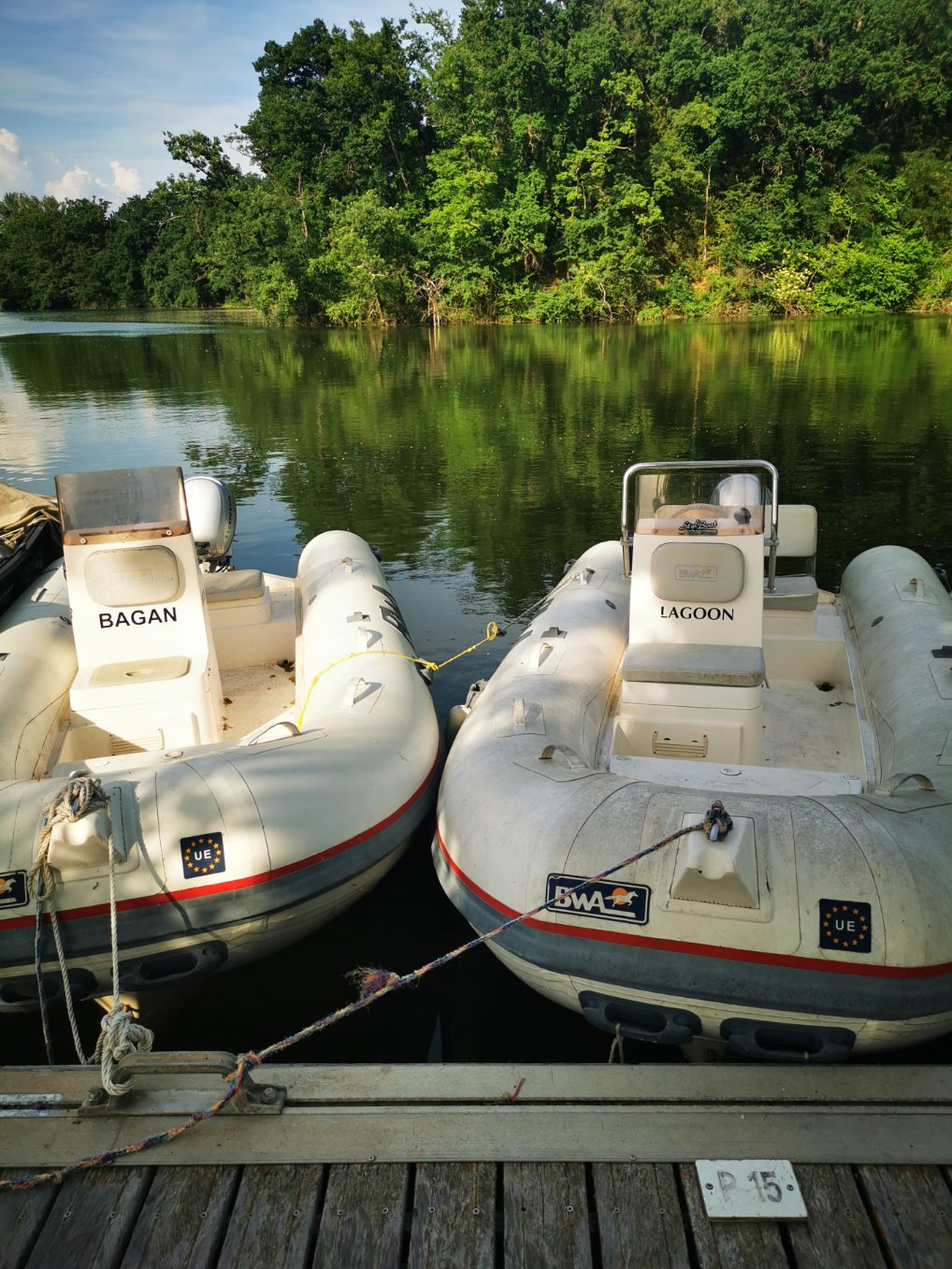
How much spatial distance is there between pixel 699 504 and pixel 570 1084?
3.55 m

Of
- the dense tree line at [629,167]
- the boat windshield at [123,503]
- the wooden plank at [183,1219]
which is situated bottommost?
the wooden plank at [183,1219]

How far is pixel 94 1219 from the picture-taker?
2.32 m

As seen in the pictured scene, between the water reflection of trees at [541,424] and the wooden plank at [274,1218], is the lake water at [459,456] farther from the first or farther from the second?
the wooden plank at [274,1218]

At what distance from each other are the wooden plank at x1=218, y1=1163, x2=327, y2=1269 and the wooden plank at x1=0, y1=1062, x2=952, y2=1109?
0.25 meters

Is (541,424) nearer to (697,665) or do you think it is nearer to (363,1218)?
(697,665)

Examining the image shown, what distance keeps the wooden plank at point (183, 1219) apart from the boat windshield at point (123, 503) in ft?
11.6

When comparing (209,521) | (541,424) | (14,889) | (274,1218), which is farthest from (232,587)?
(541,424)

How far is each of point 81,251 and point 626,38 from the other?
48830 millimetres

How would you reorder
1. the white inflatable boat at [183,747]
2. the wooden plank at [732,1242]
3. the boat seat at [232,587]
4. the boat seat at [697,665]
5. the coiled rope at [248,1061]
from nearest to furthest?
1. the wooden plank at [732,1242]
2. the coiled rope at [248,1061]
3. the white inflatable boat at [183,747]
4. the boat seat at [697,665]
5. the boat seat at [232,587]

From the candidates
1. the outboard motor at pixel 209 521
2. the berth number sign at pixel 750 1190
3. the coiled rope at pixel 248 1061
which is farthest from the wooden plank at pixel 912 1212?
the outboard motor at pixel 209 521

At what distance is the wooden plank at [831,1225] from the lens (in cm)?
216

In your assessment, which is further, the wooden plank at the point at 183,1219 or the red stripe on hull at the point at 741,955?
the red stripe on hull at the point at 741,955

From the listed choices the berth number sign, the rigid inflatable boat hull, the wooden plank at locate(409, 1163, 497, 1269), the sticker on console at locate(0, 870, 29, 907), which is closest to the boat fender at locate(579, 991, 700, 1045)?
the rigid inflatable boat hull

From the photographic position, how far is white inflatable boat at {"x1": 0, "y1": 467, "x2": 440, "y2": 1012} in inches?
136
